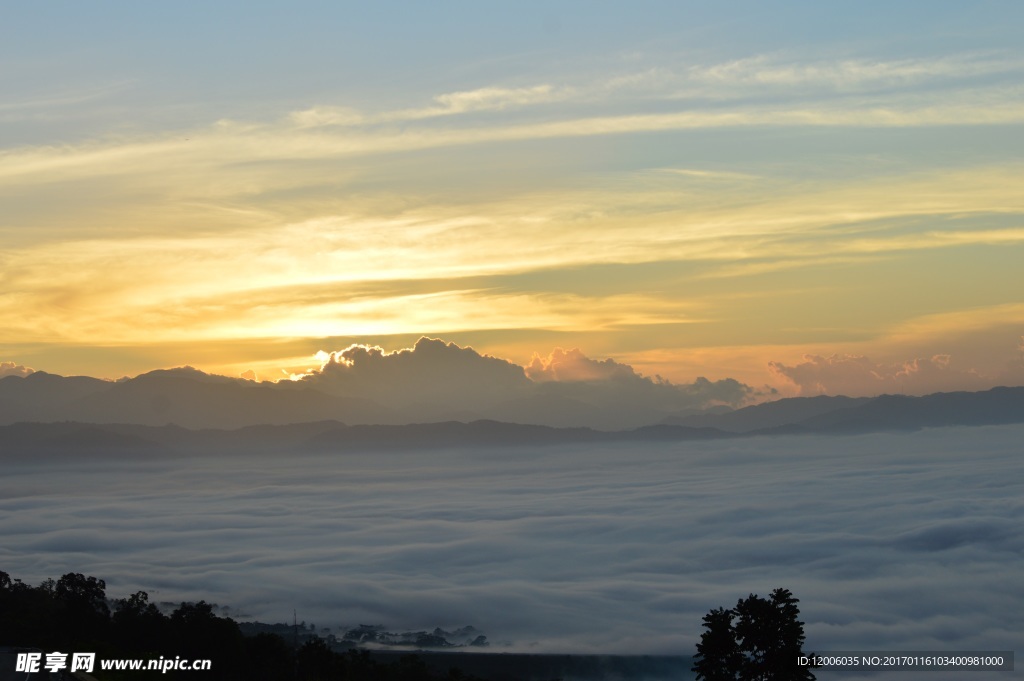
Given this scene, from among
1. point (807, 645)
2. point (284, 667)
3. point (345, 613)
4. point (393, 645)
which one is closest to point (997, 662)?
point (807, 645)

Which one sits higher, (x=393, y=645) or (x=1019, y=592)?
(x=1019, y=592)

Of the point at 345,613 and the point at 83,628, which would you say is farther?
the point at 345,613

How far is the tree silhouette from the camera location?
45.6m

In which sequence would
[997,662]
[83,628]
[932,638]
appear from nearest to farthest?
[83,628] → [997,662] → [932,638]

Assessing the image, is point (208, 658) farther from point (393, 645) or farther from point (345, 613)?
point (345, 613)

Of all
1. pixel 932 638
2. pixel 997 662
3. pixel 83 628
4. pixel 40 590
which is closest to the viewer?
pixel 83 628

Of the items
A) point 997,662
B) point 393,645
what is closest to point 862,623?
point 997,662

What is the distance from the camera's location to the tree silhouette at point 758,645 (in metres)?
45.6

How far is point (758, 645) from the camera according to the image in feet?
152

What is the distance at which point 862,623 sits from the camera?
581 feet

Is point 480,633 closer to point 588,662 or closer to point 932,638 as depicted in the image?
point 588,662

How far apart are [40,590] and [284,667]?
1296 inches

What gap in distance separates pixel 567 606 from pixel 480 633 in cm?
2511

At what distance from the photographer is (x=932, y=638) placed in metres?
170
